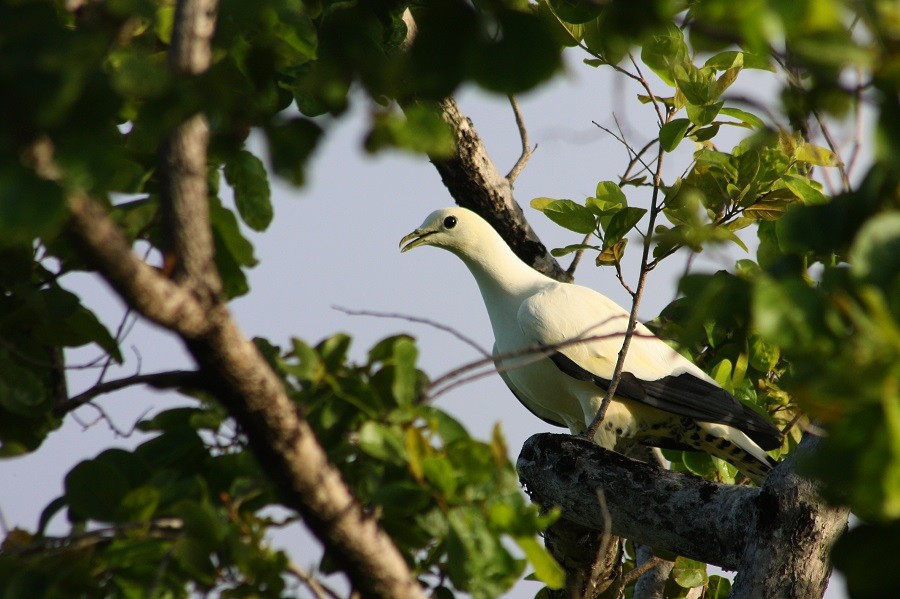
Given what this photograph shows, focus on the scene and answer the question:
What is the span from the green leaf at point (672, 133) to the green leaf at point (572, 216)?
1.51 ft

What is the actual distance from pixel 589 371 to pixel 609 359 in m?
0.11

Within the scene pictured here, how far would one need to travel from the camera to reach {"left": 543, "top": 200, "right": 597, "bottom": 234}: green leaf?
11.4 ft

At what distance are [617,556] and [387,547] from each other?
7.80 ft

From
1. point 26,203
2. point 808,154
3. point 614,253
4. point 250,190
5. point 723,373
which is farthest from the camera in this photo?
point 723,373

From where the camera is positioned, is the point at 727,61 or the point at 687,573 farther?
the point at 687,573

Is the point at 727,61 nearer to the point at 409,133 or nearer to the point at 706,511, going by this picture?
the point at 706,511

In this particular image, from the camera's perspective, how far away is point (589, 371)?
4.12 metres

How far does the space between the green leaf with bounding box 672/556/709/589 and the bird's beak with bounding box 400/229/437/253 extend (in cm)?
188

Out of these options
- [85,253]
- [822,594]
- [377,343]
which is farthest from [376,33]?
[822,594]

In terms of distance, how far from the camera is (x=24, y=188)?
0.95 metres

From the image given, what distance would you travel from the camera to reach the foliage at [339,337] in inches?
37.0

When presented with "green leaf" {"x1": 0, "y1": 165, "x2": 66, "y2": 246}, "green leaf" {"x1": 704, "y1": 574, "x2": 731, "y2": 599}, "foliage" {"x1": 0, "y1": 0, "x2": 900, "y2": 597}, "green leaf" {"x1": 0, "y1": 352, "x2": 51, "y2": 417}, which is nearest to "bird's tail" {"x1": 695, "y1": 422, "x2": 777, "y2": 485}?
"green leaf" {"x1": 704, "y1": 574, "x2": 731, "y2": 599}

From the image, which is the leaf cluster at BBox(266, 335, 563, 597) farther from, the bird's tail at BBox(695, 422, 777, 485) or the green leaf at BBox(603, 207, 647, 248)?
the bird's tail at BBox(695, 422, 777, 485)

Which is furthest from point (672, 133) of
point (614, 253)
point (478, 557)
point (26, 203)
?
point (26, 203)
